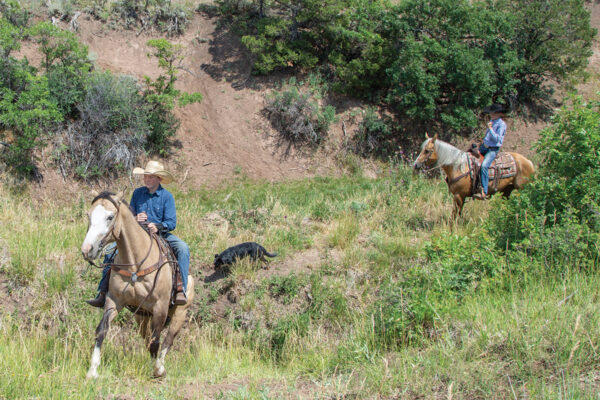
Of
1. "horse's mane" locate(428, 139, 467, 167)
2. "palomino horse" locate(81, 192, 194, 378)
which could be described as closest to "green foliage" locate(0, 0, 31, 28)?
"palomino horse" locate(81, 192, 194, 378)

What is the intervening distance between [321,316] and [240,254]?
2.02m

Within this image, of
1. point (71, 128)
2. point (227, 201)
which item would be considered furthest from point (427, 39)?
point (71, 128)

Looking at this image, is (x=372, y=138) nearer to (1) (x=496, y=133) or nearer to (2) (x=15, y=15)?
(1) (x=496, y=133)

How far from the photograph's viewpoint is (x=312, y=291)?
830 cm

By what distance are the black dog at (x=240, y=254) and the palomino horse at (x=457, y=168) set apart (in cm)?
422

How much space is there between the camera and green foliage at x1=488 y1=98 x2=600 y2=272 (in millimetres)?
6496

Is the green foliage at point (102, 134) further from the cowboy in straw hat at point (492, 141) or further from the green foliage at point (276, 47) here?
the cowboy in straw hat at point (492, 141)

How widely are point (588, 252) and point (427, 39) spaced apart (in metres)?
13.3

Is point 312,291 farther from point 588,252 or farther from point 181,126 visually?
point 181,126

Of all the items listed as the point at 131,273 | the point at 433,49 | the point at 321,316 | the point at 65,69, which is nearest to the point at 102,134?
the point at 65,69

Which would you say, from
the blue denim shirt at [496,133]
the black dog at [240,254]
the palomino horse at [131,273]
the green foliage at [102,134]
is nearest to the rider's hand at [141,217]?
the palomino horse at [131,273]

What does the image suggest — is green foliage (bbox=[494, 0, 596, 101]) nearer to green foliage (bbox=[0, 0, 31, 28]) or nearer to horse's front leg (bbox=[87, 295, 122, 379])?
horse's front leg (bbox=[87, 295, 122, 379])

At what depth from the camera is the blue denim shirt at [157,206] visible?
640cm

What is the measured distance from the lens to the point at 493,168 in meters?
10.6
